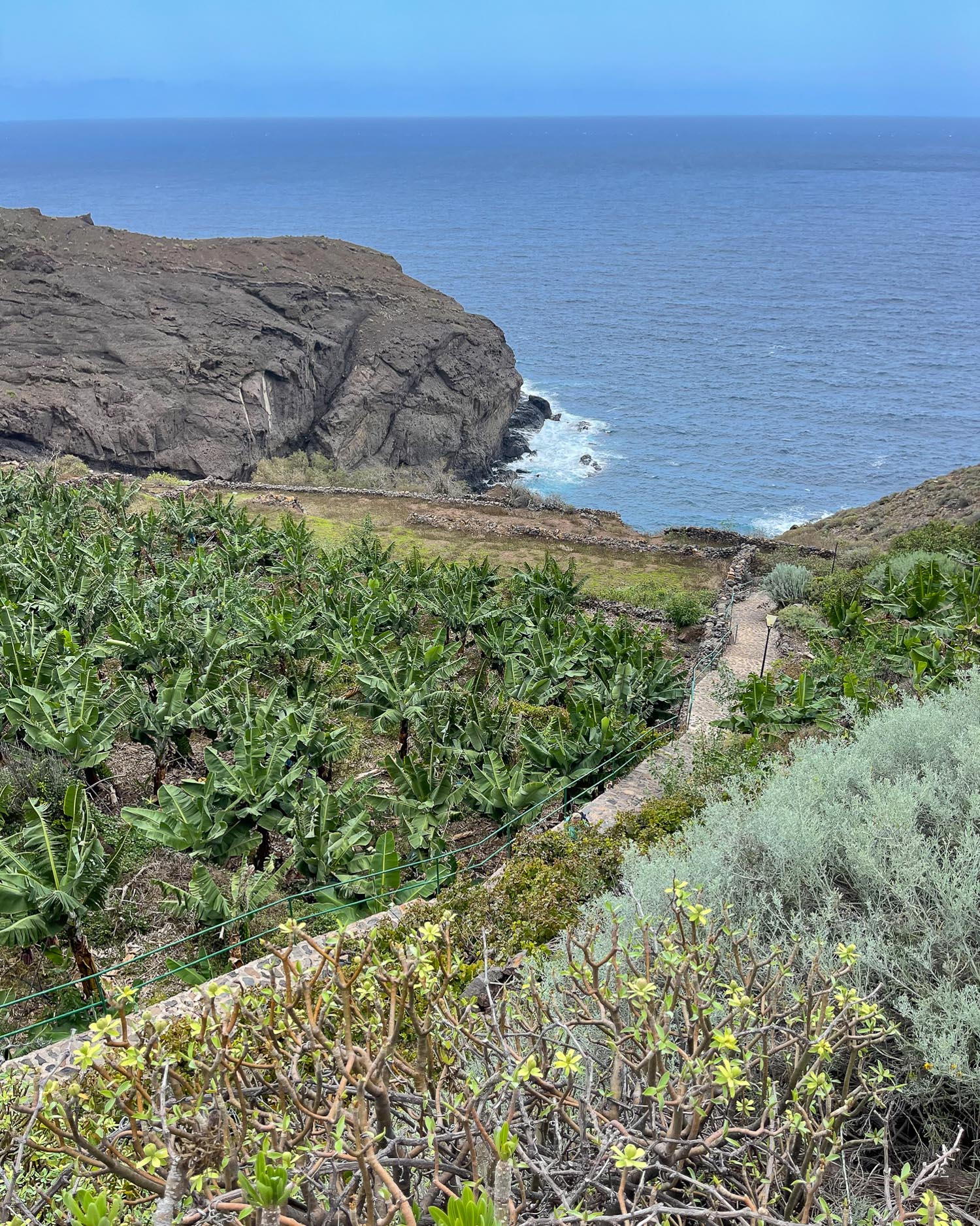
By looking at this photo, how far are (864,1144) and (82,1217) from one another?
3.43 meters

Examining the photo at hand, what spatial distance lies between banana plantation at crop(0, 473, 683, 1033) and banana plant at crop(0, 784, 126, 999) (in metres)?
0.02

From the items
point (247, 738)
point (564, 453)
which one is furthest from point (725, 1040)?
point (564, 453)

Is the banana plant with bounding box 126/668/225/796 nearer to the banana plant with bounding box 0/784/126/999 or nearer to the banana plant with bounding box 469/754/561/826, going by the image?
the banana plant with bounding box 0/784/126/999

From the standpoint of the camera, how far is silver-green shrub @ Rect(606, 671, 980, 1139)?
4.40 m

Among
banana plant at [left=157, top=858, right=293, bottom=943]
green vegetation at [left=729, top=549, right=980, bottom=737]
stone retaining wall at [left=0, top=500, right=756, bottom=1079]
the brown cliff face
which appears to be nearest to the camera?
stone retaining wall at [left=0, top=500, right=756, bottom=1079]

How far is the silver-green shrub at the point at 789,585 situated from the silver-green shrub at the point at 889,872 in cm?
1591

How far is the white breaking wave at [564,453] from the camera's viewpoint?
59.8 metres

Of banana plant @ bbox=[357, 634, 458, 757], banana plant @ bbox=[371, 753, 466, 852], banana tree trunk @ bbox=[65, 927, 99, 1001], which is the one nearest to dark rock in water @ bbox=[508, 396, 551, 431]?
banana plant @ bbox=[357, 634, 458, 757]

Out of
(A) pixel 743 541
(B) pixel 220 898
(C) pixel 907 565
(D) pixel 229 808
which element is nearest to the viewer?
(B) pixel 220 898

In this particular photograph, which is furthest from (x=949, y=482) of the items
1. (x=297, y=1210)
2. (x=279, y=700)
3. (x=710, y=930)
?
(x=297, y=1210)

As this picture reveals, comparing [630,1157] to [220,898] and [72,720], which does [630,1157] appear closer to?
[220,898]

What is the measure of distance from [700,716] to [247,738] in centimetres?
719

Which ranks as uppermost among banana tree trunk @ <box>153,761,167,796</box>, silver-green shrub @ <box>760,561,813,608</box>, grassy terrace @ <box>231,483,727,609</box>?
banana tree trunk @ <box>153,761,167,796</box>

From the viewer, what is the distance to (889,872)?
518 cm
